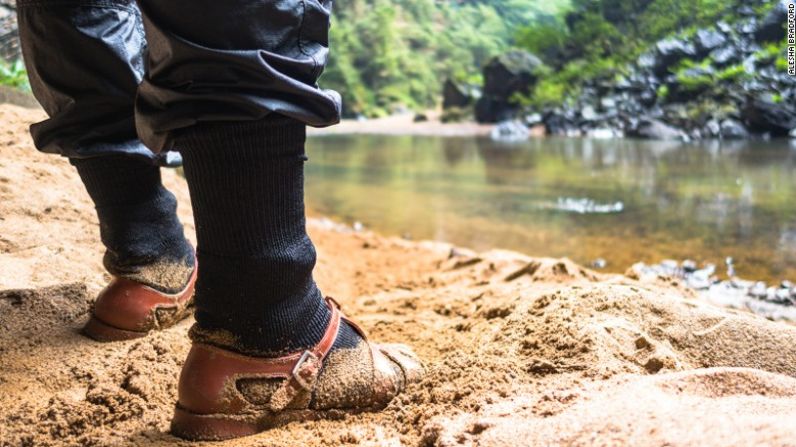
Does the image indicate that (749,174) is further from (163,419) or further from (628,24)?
(628,24)

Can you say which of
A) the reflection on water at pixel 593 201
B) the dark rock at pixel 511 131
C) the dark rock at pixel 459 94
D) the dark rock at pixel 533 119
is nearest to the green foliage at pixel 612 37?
the dark rock at pixel 533 119

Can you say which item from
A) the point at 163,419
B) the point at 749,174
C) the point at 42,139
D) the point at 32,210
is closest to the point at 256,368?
the point at 163,419

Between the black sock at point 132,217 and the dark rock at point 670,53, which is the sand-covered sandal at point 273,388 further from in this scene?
the dark rock at point 670,53

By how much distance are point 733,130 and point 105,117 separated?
29.1ft

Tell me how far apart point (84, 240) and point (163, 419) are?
0.76 meters

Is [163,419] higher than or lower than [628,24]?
lower

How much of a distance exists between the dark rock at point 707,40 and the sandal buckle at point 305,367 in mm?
11372

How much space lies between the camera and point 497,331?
1.10 meters

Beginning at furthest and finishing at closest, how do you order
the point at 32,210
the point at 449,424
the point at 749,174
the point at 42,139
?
the point at 749,174
the point at 32,210
the point at 42,139
the point at 449,424

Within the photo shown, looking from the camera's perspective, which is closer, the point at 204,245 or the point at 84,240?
the point at 204,245

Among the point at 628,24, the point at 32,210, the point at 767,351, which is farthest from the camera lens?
the point at 628,24

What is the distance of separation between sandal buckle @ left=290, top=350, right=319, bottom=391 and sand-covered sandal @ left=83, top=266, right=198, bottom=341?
41 cm

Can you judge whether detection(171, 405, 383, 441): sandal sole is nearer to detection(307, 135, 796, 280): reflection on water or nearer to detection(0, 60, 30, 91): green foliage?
detection(307, 135, 796, 280): reflection on water

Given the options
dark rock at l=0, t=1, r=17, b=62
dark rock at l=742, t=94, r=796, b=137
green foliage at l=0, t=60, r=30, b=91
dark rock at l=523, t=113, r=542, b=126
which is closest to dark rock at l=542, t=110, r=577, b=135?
dark rock at l=523, t=113, r=542, b=126
